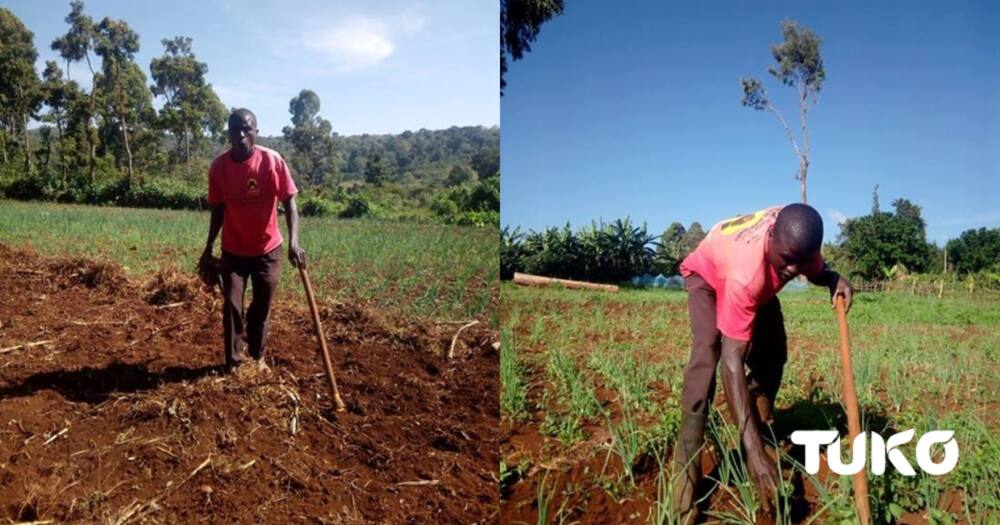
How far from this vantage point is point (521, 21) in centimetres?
267

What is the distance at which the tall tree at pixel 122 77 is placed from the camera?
18.9 feet

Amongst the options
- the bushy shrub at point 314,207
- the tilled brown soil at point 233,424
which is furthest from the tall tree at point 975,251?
the bushy shrub at point 314,207

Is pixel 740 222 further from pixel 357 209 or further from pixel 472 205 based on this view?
pixel 357 209

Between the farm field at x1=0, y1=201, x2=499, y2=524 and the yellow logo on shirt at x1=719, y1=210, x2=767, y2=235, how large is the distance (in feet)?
4.00

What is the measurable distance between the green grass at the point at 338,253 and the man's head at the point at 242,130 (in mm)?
1760

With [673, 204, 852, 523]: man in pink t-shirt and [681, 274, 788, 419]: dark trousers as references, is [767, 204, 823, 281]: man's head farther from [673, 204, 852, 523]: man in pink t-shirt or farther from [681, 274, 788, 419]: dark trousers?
[681, 274, 788, 419]: dark trousers

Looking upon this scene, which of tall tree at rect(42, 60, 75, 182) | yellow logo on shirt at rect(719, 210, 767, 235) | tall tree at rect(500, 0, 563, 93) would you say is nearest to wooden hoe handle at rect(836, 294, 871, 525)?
yellow logo on shirt at rect(719, 210, 767, 235)

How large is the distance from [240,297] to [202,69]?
3670 millimetres

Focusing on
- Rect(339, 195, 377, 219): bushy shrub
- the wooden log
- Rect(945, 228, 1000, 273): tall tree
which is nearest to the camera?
Rect(945, 228, 1000, 273): tall tree

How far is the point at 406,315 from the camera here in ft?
14.2

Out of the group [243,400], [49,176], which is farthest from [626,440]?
[49,176]

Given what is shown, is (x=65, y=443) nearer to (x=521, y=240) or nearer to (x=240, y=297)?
(x=240, y=297)

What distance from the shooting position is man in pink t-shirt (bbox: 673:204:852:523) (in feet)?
5.71

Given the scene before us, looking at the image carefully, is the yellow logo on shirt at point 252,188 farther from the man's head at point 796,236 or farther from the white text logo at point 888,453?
the white text logo at point 888,453
